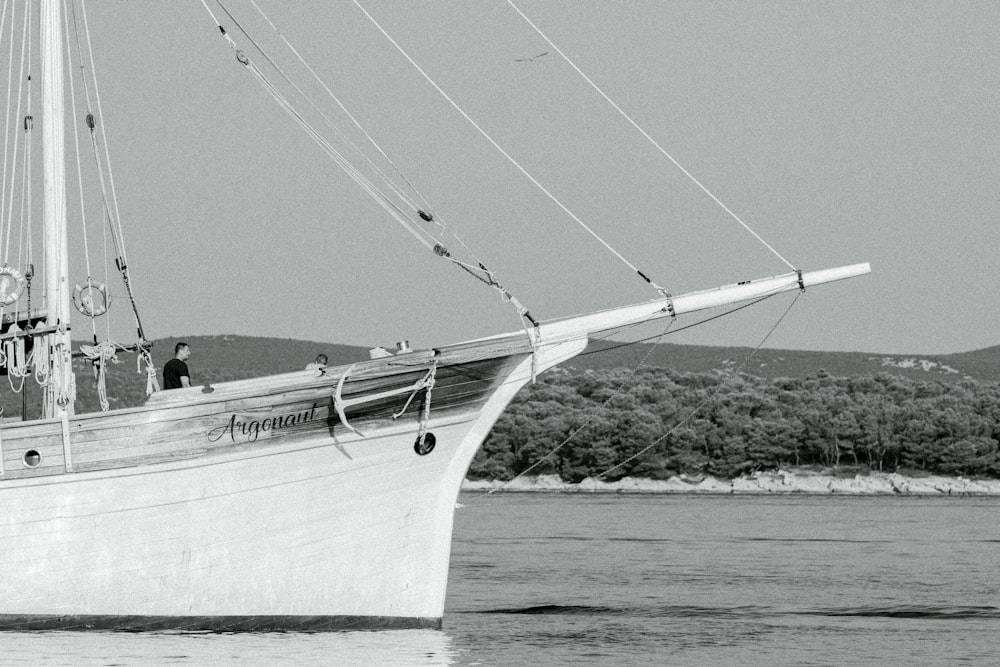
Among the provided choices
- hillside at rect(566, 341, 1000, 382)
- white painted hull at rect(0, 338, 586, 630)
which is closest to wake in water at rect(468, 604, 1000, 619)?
white painted hull at rect(0, 338, 586, 630)

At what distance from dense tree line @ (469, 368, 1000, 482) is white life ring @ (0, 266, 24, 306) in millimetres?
58721

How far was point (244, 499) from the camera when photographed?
819 inches

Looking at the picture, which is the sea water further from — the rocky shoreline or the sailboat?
the rocky shoreline

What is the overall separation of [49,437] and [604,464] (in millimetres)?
64655

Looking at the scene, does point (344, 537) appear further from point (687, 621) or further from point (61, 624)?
point (687, 621)

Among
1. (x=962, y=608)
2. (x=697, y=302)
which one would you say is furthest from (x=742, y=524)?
(x=697, y=302)

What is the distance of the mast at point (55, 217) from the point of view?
21984mm

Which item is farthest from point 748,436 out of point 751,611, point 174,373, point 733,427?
point 174,373

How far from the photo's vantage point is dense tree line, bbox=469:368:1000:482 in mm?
81812

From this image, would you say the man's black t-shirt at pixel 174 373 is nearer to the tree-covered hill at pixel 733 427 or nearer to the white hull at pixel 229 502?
the white hull at pixel 229 502

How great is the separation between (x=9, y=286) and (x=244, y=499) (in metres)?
4.74

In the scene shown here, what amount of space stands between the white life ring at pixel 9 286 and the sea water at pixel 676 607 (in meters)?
4.60

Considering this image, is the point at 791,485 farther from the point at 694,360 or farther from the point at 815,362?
the point at 815,362

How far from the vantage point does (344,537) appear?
20953 millimetres
